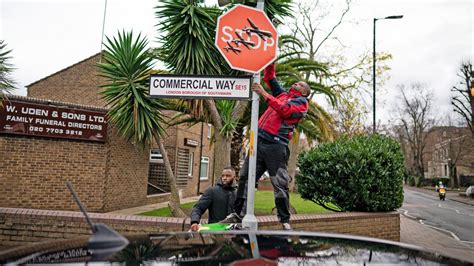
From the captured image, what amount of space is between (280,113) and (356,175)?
485 centimetres

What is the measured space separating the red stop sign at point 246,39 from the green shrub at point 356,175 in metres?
4.88

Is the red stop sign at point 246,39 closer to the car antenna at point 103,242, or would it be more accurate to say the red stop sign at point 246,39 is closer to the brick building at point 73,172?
the car antenna at point 103,242

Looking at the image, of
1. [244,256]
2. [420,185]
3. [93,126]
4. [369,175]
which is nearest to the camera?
[244,256]

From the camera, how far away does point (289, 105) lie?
3.98 meters

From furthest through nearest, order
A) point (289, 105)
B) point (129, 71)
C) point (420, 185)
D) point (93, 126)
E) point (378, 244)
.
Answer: point (420, 185), point (93, 126), point (129, 71), point (289, 105), point (378, 244)

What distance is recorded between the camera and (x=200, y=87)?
4.19 metres

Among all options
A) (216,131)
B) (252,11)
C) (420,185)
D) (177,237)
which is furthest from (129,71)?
(420,185)

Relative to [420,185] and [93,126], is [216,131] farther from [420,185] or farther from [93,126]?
[420,185]

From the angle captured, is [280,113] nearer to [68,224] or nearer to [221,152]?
[68,224]

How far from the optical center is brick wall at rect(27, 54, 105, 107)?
20.9 m

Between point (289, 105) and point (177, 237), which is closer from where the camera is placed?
point (177, 237)

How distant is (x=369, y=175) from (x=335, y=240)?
664 cm

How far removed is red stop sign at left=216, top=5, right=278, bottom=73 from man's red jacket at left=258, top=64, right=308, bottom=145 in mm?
266

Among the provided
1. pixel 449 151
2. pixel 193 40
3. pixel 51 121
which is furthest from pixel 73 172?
pixel 449 151
